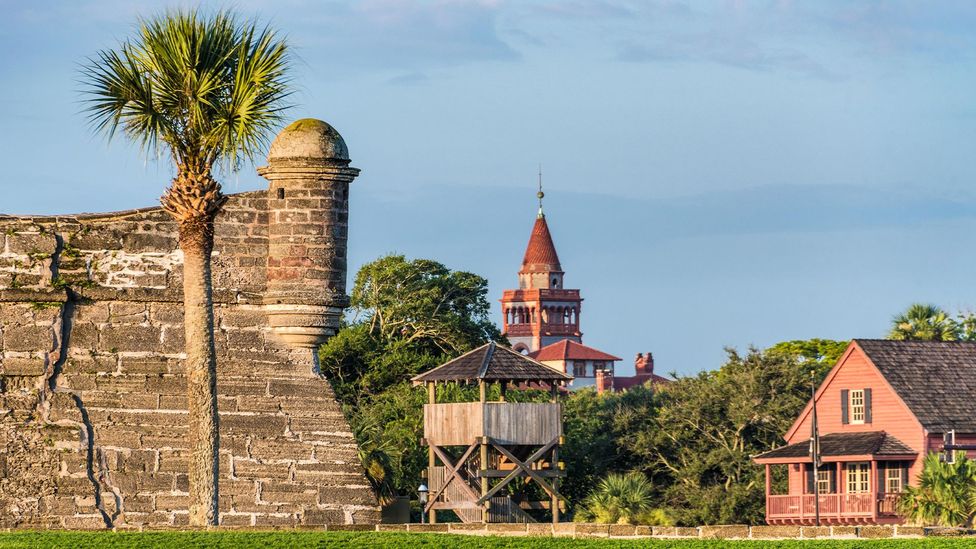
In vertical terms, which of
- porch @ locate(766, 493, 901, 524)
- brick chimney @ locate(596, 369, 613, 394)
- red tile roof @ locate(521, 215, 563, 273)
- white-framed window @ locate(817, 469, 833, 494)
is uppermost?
red tile roof @ locate(521, 215, 563, 273)

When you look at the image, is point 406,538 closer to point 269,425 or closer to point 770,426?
point 269,425

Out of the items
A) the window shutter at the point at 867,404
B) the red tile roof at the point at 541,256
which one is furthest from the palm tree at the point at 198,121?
the red tile roof at the point at 541,256

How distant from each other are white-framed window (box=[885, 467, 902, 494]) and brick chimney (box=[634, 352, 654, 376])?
11571cm

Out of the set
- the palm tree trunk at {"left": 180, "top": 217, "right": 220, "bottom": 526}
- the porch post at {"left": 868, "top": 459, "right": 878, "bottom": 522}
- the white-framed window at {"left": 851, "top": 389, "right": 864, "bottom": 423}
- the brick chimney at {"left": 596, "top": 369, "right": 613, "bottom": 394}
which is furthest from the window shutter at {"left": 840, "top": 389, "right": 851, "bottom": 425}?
the brick chimney at {"left": 596, "top": 369, "right": 613, "bottom": 394}

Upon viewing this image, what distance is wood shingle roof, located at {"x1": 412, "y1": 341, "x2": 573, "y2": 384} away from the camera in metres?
51.4

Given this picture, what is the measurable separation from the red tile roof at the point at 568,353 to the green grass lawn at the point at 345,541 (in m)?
136

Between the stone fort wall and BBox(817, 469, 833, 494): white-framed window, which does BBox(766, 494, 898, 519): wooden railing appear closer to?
BBox(817, 469, 833, 494): white-framed window

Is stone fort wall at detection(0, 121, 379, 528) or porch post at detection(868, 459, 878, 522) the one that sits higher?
stone fort wall at detection(0, 121, 379, 528)

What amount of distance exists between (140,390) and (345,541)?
12.7ft

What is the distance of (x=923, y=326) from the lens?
232 ft

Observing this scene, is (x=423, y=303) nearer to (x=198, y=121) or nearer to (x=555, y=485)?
(x=555, y=485)

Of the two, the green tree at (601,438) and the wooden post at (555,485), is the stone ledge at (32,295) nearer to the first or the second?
the wooden post at (555,485)

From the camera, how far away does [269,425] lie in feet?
91.1

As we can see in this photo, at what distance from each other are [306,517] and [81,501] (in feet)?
10.7
